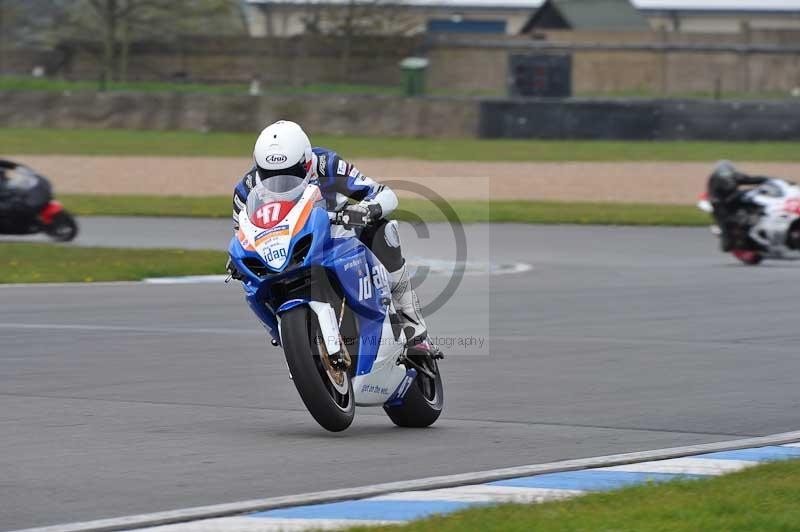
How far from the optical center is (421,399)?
8.48m

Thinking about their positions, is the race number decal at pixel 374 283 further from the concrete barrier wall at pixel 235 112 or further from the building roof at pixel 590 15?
the building roof at pixel 590 15

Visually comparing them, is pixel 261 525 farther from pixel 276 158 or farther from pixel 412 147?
pixel 412 147

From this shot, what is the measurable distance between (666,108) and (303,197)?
37005mm

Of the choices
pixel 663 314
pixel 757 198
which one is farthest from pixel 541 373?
pixel 757 198

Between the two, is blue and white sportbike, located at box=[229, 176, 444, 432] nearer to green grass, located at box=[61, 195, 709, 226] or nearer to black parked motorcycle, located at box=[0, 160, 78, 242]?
black parked motorcycle, located at box=[0, 160, 78, 242]

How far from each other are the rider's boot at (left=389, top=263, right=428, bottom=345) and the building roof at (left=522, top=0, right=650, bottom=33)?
88491 millimetres

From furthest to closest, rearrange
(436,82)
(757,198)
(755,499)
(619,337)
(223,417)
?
(436,82), (757,198), (619,337), (223,417), (755,499)

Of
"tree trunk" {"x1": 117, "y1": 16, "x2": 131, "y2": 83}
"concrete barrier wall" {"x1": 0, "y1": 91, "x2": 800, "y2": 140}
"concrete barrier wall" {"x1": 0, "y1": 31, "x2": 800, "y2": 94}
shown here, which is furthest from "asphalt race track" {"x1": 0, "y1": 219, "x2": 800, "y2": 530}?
"tree trunk" {"x1": 117, "y1": 16, "x2": 131, "y2": 83}

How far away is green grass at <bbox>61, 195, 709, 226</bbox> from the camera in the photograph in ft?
91.1

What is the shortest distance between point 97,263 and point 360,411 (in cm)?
1061

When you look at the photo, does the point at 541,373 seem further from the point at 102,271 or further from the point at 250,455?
the point at 102,271

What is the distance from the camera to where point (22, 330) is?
13.1 meters

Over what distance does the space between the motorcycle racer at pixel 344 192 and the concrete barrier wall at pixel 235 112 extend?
37.8 meters

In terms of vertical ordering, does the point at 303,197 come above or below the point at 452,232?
above
